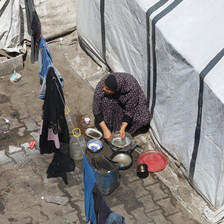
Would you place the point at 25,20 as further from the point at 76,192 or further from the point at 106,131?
the point at 76,192

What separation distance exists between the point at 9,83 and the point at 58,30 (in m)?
1.60

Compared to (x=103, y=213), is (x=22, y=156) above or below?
below

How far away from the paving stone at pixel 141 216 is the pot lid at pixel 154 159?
800 millimetres

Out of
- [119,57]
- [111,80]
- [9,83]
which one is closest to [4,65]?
[9,83]

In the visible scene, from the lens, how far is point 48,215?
615 centimetres

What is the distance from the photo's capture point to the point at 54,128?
19.7 ft

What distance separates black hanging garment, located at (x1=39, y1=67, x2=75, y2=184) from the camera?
19.2ft

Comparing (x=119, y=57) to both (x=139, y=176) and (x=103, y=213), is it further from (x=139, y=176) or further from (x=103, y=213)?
(x=103, y=213)

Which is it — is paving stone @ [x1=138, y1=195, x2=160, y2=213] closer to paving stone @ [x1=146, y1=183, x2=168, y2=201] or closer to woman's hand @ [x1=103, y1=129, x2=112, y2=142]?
paving stone @ [x1=146, y1=183, x2=168, y2=201]

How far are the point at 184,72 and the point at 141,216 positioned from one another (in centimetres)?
200

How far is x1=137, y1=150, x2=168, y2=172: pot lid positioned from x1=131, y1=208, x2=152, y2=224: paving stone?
2.63 ft

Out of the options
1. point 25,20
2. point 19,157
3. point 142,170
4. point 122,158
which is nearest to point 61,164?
point 19,157

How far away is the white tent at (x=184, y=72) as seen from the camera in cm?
565

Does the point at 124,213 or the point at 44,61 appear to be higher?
the point at 44,61
